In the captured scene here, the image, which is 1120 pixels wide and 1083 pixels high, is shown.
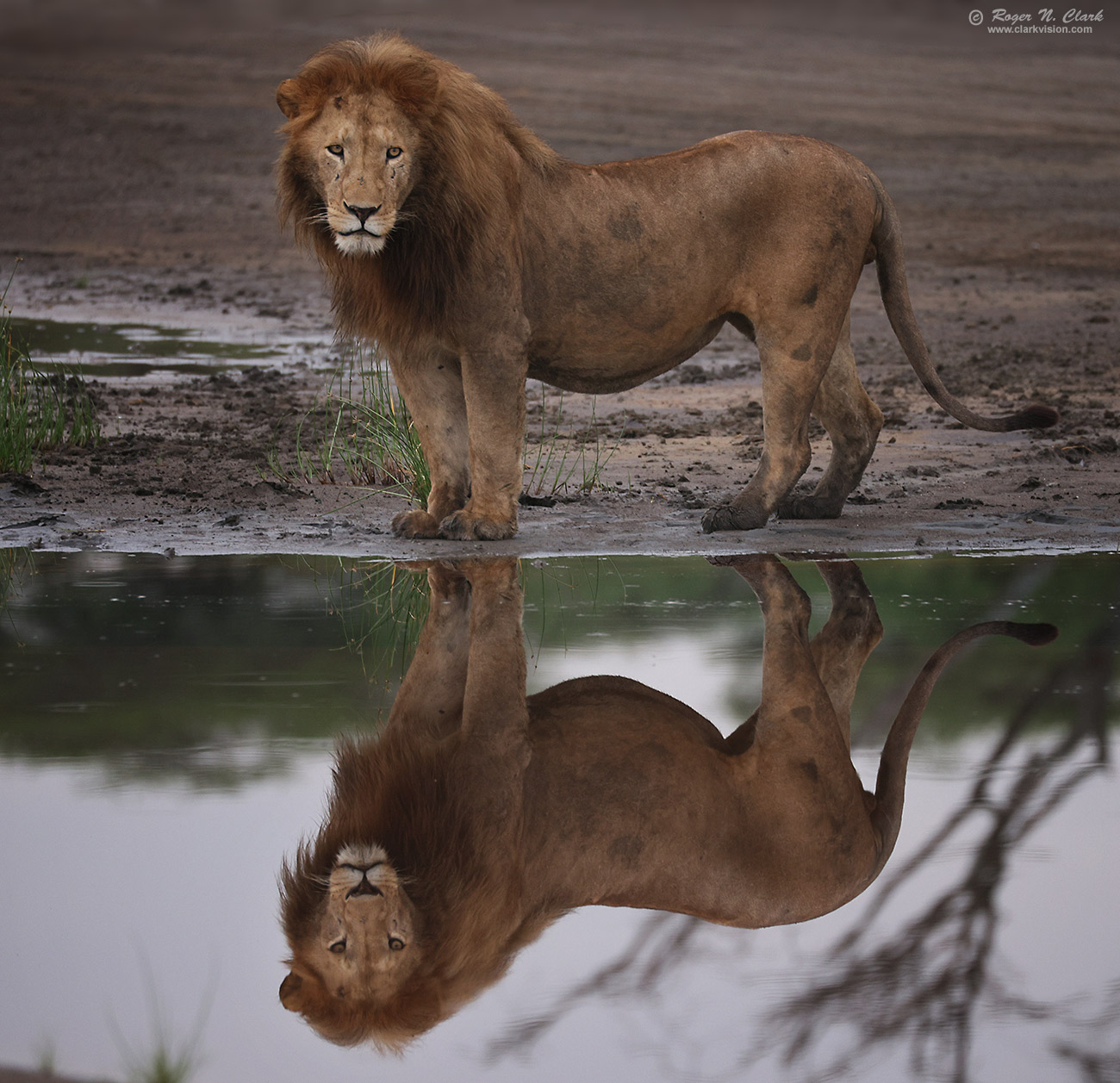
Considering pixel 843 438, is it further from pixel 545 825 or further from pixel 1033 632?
pixel 545 825

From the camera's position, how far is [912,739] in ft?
12.4

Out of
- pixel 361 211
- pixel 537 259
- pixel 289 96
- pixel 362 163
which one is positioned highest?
pixel 289 96

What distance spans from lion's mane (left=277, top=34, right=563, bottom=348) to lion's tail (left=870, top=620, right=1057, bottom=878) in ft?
7.12

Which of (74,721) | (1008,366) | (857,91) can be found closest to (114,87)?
(857,91)

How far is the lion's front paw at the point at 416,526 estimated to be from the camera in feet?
20.5

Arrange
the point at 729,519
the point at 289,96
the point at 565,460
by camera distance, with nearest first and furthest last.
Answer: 1. the point at 289,96
2. the point at 729,519
3. the point at 565,460

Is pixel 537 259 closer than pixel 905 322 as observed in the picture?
Yes

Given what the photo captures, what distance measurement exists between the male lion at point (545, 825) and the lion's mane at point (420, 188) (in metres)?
1.76

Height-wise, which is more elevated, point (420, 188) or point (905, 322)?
point (420, 188)

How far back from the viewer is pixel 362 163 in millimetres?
5277

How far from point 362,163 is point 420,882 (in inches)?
118

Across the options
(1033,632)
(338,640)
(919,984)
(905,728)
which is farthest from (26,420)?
(919,984)

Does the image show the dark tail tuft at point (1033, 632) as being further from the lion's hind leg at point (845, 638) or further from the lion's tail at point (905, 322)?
the lion's tail at point (905, 322)

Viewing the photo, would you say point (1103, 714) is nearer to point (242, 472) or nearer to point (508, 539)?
point (508, 539)
